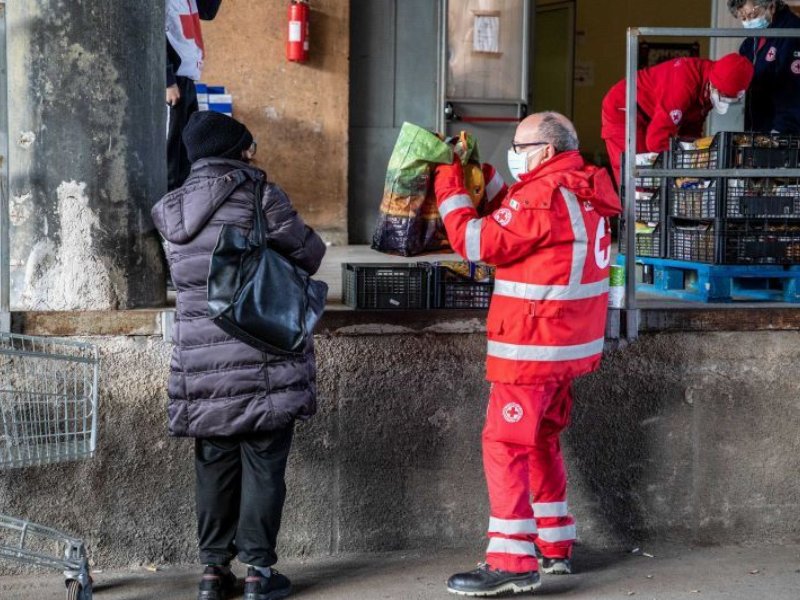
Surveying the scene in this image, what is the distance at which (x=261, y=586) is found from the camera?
15.0ft

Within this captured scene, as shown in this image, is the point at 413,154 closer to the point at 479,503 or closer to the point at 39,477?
the point at 479,503

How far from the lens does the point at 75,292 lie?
487cm

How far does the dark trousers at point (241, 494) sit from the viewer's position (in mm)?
4465

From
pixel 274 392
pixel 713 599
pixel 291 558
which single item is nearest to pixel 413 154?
pixel 274 392

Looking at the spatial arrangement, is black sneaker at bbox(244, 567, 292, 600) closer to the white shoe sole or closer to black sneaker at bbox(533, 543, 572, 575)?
the white shoe sole

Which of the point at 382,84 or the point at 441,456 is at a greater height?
the point at 382,84

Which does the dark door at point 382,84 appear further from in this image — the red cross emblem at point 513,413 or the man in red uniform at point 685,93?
the red cross emblem at point 513,413

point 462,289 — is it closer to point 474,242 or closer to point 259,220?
point 474,242

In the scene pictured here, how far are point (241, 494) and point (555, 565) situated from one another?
52.9 inches

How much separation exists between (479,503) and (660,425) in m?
0.88

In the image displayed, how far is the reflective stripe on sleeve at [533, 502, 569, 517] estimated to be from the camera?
16.1 feet

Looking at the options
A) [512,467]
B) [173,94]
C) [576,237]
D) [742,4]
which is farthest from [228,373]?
[742,4]

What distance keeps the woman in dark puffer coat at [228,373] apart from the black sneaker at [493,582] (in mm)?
743

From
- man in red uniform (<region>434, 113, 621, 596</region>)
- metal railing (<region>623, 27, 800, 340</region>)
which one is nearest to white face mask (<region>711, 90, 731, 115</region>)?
metal railing (<region>623, 27, 800, 340</region>)
